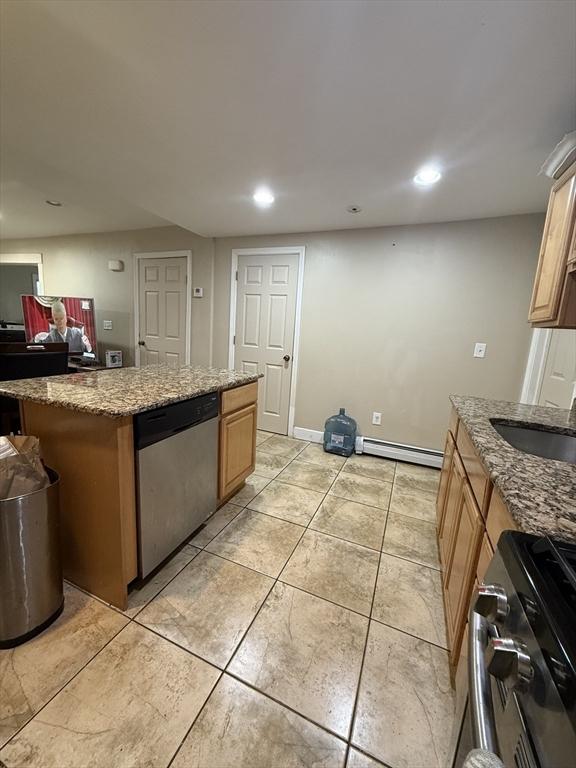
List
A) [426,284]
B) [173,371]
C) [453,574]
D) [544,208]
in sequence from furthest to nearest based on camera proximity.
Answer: [426,284] < [544,208] < [173,371] < [453,574]

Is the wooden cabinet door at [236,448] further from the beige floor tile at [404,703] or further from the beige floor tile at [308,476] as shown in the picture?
→ the beige floor tile at [404,703]

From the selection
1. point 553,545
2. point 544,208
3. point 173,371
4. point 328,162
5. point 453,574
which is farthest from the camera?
point 544,208

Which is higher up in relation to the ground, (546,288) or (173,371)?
(546,288)

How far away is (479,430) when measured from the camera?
1.29m

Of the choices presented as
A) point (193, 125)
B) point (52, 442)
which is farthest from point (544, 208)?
point (52, 442)

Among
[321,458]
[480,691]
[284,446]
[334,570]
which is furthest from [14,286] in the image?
[480,691]

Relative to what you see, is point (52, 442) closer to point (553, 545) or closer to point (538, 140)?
point (553, 545)

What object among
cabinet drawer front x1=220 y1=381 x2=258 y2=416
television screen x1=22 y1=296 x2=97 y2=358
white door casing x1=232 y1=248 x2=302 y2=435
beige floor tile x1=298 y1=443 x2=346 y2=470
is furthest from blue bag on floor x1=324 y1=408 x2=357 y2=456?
television screen x1=22 y1=296 x2=97 y2=358

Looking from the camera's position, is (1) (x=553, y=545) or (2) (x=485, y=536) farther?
(2) (x=485, y=536)

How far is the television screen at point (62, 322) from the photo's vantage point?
12.6ft

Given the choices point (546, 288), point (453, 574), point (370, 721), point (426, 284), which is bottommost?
point (370, 721)

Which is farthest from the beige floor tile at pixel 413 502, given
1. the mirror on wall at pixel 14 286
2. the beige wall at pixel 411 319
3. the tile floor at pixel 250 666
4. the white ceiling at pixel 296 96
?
the mirror on wall at pixel 14 286

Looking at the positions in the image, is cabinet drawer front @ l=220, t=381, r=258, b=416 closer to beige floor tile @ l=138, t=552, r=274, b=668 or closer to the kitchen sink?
beige floor tile @ l=138, t=552, r=274, b=668

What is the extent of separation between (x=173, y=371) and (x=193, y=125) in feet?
4.64
